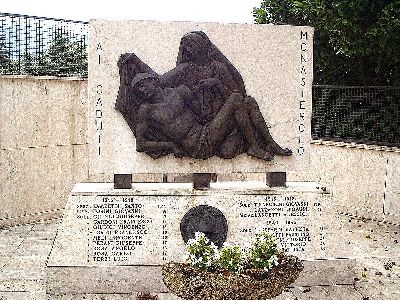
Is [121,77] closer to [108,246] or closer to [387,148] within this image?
[108,246]

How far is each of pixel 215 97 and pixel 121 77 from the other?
3.92 feet

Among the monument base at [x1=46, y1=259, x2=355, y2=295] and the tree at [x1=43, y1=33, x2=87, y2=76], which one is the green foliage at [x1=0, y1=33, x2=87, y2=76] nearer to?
the tree at [x1=43, y1=33, x2=87, y2=76]

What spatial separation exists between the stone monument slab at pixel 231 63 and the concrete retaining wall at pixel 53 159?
3.42 metres

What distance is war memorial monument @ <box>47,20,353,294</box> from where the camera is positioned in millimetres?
6781

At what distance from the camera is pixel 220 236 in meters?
6.88

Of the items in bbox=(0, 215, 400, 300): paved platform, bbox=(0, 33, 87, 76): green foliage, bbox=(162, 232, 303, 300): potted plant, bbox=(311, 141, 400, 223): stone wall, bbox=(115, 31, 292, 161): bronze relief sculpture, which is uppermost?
bbox=(0, 33, 87, 76): green foliage

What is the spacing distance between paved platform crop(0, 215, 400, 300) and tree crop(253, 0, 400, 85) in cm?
344

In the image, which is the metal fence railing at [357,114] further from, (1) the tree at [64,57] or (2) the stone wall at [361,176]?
(1) the tree at [64,57]

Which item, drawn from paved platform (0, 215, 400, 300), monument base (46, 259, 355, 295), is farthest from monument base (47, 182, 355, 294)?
paved platform (0, 215, 400, 300)

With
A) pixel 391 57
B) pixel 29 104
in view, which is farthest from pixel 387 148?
pixel 29 104

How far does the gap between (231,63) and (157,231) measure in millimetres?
2303

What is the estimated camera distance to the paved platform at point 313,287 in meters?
6.59

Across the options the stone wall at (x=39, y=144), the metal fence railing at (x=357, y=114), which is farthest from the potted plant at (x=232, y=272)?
the metal fence railing at (x=357, y=114)

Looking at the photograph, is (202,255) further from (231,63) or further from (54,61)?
(54,61)
